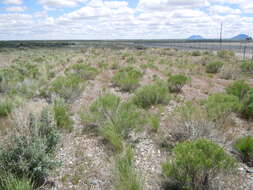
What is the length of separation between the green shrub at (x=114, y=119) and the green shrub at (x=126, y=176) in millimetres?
897

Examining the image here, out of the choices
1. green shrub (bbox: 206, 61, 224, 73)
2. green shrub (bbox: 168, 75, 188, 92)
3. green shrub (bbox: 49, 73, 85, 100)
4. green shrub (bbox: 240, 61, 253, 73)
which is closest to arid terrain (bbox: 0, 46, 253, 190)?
green shrub (bbox: 49, 73, 85, 100)

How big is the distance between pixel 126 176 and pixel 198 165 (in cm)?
123

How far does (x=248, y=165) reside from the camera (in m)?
4.51

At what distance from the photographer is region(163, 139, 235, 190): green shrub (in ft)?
11.4

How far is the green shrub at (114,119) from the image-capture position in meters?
5.27

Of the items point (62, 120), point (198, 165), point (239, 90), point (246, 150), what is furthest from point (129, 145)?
point (239, 90)

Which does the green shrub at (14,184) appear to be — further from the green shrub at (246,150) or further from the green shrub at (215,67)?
the green shrub at (215,67)

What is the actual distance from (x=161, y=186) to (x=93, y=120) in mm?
3080

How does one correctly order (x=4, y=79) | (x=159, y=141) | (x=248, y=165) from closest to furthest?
(x=248, y=165) < (x=159, y=141) < (x=4, y=79)

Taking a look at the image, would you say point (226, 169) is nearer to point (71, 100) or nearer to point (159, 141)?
point (159, 141)

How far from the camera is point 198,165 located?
11.3 ft

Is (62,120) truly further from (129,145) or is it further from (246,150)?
(246,150)

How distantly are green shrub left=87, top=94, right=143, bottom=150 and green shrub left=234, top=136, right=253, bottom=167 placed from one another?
98.0 inches

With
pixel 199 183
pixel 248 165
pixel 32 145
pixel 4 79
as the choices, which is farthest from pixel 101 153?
pixel 4 79
